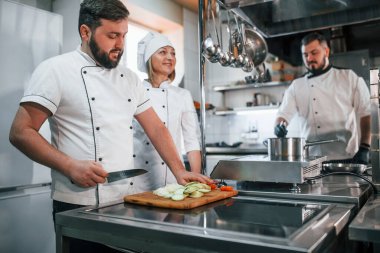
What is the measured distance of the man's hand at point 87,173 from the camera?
3.49ft

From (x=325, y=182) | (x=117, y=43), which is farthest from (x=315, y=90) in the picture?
(x=117, y=43)

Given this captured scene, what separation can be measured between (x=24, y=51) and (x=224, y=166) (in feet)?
4.83

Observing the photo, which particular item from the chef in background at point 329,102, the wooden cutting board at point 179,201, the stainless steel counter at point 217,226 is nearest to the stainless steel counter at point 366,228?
the stainless steel counter at point 217,226

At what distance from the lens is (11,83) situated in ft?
6.52

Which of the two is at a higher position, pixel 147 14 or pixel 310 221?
pixel 147 14

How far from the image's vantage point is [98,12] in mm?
1280

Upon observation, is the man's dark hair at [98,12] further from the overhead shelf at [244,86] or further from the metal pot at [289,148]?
the overhead shelf at [244,86]

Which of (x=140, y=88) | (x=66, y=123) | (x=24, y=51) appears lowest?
(x=66, y=123)

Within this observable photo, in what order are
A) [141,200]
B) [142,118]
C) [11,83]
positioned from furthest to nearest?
[11,83] < [142,118] < [141,200]

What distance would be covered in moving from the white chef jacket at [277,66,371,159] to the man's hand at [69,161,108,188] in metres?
1.81

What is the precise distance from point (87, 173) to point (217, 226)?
0.49 meters

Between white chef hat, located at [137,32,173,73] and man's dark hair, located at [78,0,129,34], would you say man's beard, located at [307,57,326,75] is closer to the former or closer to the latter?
white chef hat, located at [137,32,173,73]

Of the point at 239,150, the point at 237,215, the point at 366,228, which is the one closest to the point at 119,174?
the point at 237,215

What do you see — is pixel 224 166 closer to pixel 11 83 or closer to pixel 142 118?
pixel 142 118
